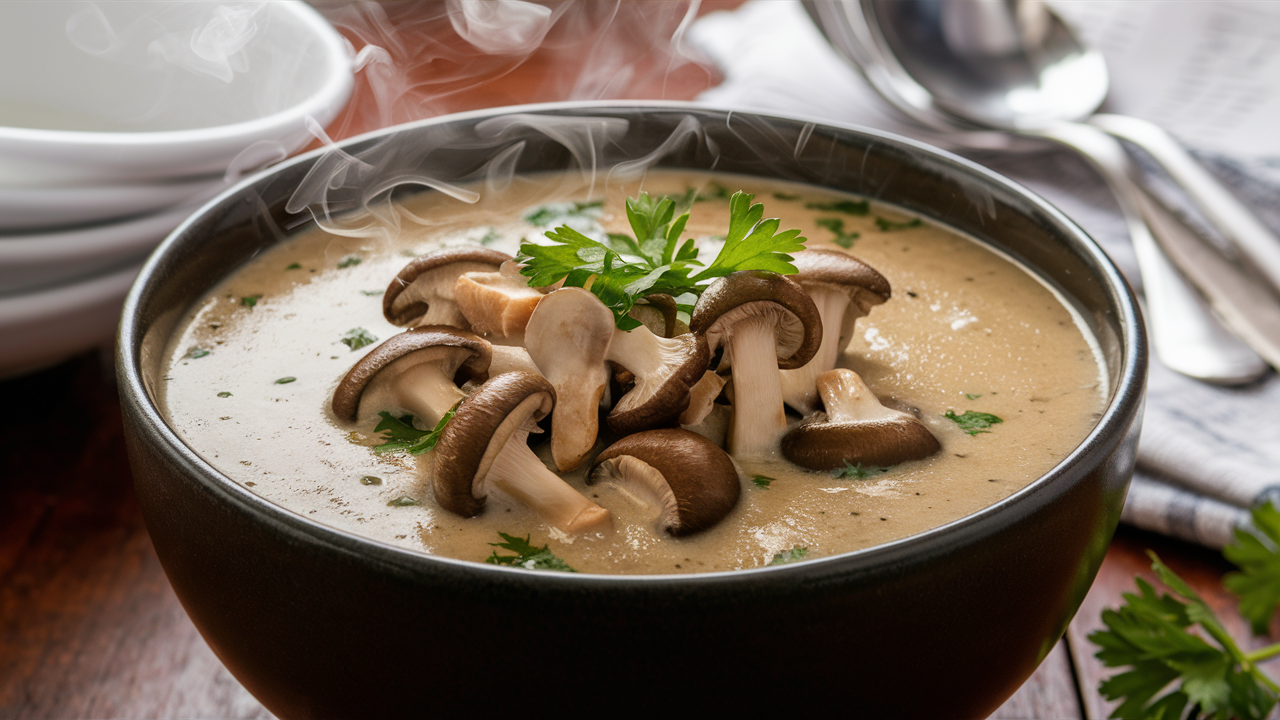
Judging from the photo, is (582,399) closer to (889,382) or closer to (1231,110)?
(889,382)

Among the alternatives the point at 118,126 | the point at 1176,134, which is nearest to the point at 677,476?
the point at 118,126

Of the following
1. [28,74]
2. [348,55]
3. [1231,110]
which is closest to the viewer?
[348,55]

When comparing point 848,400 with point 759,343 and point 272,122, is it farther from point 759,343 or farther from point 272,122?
point 272,122

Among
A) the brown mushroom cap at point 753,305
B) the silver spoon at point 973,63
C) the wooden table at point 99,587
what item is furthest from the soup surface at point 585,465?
the silver spoon at point 973,63

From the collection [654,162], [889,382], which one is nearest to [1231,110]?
[654,162]

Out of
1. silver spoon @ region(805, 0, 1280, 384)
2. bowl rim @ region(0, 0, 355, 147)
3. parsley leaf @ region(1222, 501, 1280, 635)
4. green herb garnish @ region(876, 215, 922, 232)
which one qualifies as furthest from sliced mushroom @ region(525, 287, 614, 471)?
silver spoon @ region(805, 0, 1280, 384)

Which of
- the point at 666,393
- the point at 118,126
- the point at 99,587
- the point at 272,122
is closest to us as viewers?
the point at 666,393
